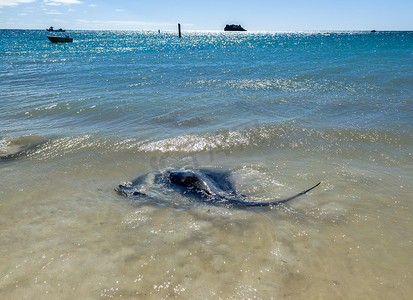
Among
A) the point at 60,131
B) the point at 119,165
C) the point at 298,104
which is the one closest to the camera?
the point at 119,165

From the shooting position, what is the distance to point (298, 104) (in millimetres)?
12617

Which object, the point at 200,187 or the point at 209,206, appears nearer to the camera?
the point at 209,206

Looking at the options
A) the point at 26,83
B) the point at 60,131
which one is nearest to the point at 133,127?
the point at 60,131

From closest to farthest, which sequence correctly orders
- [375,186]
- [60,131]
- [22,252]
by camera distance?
[22,252]
[375,186]
[60,131]

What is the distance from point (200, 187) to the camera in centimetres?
566

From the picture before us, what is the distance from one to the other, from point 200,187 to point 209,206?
2.08 feet

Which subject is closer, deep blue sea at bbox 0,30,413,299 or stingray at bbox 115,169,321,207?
deep blue sea at bbox 0,30,413,299

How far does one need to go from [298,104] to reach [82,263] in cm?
1137

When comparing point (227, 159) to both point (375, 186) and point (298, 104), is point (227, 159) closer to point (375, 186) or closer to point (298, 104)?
point (375, 186)

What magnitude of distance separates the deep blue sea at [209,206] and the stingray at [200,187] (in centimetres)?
18

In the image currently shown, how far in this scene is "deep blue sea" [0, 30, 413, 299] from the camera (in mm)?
3557

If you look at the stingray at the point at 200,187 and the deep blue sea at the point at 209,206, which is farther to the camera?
the stingray at the point at 200,187

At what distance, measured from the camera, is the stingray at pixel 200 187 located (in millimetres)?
5305

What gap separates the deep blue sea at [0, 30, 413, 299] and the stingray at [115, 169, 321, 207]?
179 mm
